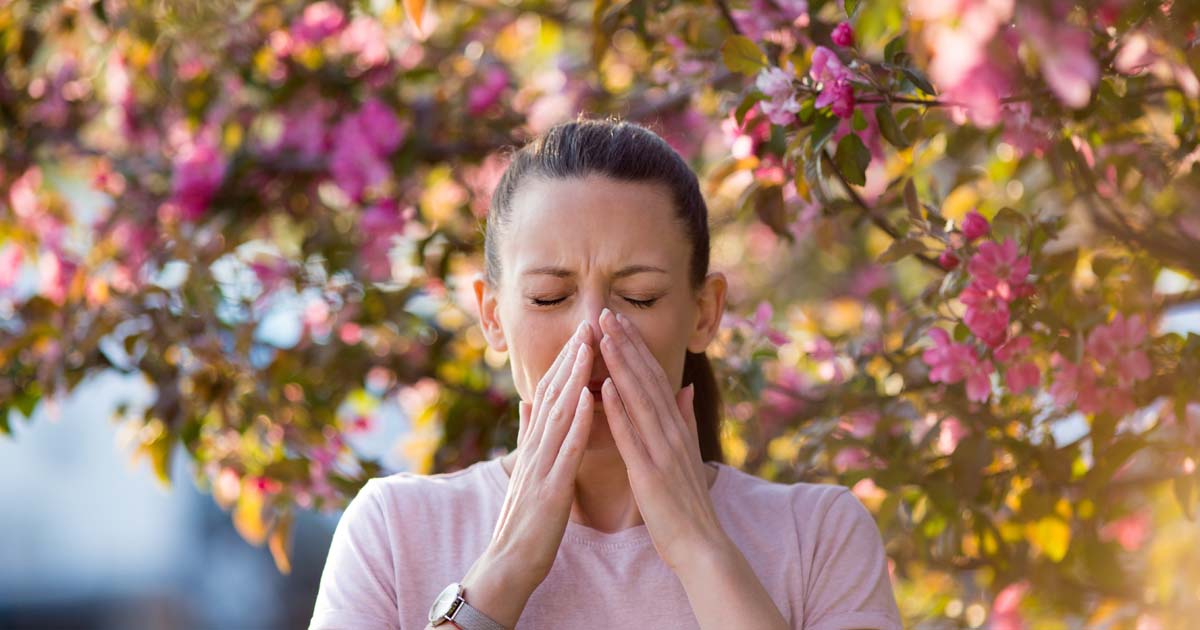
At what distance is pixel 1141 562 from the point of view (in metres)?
2.61

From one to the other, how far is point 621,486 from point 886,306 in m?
0.97

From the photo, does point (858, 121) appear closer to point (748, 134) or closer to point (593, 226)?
point (748, 134)

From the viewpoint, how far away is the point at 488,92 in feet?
10.3

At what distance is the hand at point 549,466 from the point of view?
5.42 ft

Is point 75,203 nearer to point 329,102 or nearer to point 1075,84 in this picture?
point 329,102

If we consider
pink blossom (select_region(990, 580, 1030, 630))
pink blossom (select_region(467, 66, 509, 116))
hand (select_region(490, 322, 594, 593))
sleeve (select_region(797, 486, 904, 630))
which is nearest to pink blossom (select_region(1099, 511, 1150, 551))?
pink blossom (select_region(990, 580, 1030, 630))

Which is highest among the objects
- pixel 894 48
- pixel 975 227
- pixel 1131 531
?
pixel 894 48

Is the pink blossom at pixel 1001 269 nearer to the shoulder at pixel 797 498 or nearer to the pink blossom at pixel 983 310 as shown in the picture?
the pink blossom at pixel 983 310

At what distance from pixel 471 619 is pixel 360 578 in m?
0.21

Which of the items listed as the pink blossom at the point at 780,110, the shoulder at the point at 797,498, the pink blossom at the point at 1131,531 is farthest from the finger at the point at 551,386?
the pink blossom at the point at 1131,531

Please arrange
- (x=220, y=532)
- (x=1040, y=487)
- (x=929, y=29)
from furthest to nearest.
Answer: (x=220, y=532), (x=1040, y=487), (x=929, y=29)

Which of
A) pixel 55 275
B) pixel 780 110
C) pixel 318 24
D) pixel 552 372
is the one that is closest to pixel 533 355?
pixel 552 372

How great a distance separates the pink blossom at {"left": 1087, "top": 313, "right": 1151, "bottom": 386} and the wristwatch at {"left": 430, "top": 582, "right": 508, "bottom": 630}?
104 centimetres

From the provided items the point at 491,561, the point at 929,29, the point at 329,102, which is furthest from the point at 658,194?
the point at 329,102
